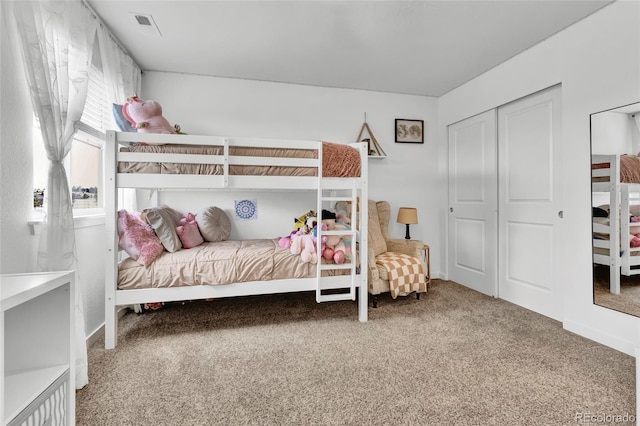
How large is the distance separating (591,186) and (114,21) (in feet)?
12.8

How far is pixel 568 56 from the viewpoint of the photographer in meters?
2.32

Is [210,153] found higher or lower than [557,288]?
higher

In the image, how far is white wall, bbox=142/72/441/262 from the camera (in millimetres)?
3172

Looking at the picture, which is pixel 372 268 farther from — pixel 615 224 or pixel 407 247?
pixel 615 224

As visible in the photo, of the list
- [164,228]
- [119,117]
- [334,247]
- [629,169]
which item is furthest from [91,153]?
[629,169]

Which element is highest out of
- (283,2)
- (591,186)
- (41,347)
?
(283,2)

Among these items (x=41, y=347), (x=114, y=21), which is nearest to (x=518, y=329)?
(x=41, y=347)

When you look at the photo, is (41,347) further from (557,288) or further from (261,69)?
(557,288)

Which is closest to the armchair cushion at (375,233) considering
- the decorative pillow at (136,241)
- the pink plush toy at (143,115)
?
the decorative pillow at (136,241)

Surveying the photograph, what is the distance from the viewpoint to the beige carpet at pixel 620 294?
2.00m

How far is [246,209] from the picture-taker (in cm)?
332

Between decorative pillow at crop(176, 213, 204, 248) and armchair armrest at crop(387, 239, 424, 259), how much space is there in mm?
2117

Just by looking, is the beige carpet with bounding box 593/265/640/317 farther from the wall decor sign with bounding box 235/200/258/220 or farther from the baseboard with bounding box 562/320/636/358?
the wall decor sign with bounding box 235/200/258/220

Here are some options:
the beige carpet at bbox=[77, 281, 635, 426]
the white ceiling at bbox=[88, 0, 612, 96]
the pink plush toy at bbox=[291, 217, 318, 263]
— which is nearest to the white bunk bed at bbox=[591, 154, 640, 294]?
the beige carpet at bbox=[77, 281, 635, 426]
